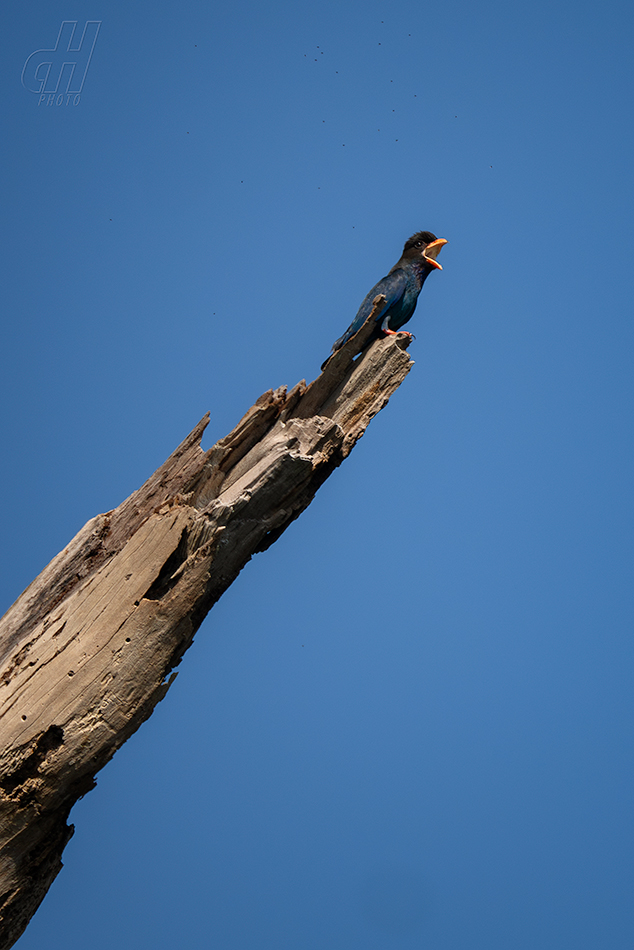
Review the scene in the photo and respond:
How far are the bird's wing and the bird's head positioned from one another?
16.3 inches

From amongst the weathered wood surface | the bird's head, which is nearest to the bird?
the bird's head

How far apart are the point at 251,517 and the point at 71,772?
1395 mm

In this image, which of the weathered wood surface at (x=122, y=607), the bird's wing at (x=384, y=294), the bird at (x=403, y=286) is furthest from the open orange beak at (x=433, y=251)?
the weathered wood surface at (x=122, y=607)

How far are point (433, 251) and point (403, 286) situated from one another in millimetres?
674

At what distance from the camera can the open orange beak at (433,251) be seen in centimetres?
488

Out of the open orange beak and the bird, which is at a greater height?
the open orange beak

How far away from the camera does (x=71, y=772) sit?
3078 millimetres

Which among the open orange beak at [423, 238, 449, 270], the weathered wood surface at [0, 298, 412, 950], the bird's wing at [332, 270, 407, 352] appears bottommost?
the weathered wood surface at [0, 298, 412, 950]

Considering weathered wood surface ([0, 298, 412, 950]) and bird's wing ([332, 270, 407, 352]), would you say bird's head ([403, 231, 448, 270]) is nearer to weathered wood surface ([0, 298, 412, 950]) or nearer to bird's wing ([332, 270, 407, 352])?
bird's wing ([332, 270, 407, 352])

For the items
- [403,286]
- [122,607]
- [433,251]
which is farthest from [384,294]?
[122,607]

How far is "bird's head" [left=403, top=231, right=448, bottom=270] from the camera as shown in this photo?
4898mm

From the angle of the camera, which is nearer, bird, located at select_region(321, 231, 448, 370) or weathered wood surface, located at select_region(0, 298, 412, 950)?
weathered wood surface, located at select_region(0, 298, 412, 950)

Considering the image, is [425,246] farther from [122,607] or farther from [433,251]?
[122,607]

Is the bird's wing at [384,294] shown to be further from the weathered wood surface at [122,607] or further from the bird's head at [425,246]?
the weathered wood surface at [122,607]
